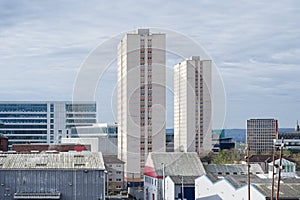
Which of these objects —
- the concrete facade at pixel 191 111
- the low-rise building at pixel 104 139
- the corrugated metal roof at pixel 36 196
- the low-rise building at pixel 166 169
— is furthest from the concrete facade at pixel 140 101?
the corrugated metal roof at pixel 36 196

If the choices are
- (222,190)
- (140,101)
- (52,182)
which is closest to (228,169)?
(222,190)

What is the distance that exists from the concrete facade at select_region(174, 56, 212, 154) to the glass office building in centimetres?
1471

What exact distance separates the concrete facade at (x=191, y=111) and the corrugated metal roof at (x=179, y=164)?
16.6 metres

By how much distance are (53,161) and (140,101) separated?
71.7ft

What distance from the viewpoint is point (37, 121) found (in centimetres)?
7488

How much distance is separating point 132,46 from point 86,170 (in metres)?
23.9

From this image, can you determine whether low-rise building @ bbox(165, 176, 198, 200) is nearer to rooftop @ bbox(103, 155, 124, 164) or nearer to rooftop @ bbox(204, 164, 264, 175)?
rooftop @ bbox(204, 164, 264, 175)

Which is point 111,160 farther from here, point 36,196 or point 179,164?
point 36,196

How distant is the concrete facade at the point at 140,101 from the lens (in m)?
49.2

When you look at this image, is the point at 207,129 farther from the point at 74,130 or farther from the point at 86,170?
the point at 86,170

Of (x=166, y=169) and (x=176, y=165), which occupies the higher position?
(x=176, y=165)

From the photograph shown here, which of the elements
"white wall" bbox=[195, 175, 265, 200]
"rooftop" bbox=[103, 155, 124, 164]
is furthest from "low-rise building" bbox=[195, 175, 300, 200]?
"rooftop" bbox=[103, 155, 124, 164]

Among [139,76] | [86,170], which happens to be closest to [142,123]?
[139,76]

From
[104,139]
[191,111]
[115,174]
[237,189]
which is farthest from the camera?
[191,111]
